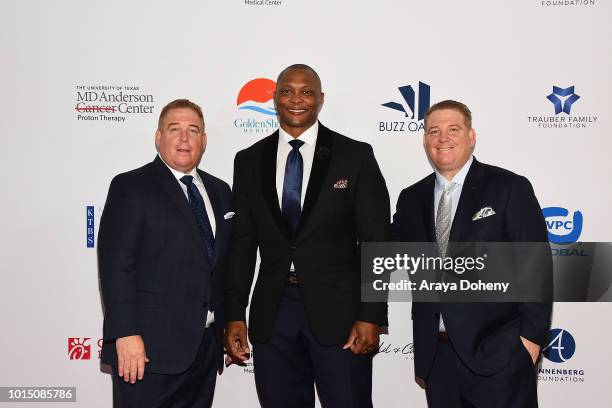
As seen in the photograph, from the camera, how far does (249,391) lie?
3.55 meters

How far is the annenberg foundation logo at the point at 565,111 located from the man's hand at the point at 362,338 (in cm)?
187

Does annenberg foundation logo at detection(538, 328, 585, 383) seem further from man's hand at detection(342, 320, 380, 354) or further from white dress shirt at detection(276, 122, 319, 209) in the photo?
white dress shirt at detection(276, 122, 319, 209)

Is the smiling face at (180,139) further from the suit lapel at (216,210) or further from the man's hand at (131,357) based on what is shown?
the man's hand at (131,357)

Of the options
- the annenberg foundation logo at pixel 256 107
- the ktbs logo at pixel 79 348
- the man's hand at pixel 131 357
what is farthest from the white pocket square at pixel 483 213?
the ktbs logo at pixel 79 348

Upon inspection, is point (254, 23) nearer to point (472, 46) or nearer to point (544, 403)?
point (472, 46)

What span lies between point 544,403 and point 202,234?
8.35 feet

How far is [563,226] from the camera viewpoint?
3.42 meters

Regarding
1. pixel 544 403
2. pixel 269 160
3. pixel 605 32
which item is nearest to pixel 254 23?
pixel 269 160

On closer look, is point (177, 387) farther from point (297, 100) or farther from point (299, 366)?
point (297, 100)

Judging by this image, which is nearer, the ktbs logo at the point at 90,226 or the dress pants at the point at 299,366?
the dress pants at the point at 299,366

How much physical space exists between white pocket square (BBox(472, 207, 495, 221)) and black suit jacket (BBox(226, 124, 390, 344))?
443 mm

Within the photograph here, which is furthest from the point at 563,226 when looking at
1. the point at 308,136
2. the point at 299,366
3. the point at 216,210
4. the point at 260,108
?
the point at 216,210

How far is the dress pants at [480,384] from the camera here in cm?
241

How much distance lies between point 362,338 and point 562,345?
167 centimetres
